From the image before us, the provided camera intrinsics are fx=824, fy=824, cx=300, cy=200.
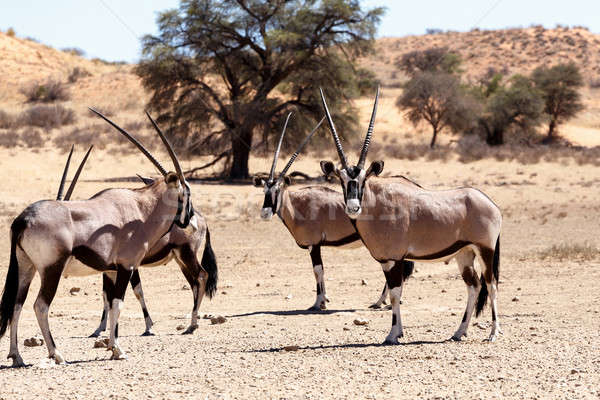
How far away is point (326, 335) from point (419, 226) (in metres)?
1.54

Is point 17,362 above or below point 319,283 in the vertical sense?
below

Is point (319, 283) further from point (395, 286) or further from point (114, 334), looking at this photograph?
point (114, 334)

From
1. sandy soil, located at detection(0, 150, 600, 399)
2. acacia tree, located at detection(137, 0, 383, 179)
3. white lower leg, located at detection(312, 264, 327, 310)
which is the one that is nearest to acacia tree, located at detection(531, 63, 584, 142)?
acacia tree, located at detection(137, 0, 383, 179)

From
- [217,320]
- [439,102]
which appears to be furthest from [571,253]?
[439,102]

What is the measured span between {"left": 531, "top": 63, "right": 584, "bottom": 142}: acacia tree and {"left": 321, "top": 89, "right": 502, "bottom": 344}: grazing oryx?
48.7 meters

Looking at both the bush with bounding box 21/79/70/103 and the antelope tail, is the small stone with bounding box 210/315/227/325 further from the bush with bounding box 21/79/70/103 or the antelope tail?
the bush with bounding box 21/79/70/103

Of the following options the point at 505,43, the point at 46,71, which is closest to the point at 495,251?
the point at 46,71

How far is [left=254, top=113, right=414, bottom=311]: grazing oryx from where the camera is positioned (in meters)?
11.4

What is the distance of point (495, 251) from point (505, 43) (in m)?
82.6

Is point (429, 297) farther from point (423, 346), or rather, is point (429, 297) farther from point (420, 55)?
point (420, 55)

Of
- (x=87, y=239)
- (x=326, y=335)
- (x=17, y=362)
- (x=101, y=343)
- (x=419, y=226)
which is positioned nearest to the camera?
(x=17, y=362)

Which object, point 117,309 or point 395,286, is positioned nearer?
point 117,309

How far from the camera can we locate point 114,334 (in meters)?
7.54

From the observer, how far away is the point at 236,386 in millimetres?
6227
